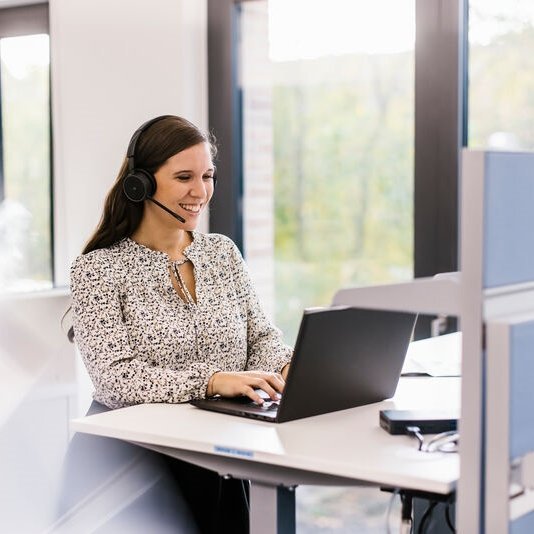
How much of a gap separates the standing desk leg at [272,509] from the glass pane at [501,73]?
5.06 feet

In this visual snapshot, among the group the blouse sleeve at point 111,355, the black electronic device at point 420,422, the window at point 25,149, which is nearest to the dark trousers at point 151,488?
the blouse sleeve at point 111,355

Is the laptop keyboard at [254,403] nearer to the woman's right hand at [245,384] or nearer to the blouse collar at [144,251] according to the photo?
the woman's right hand at [245,384]

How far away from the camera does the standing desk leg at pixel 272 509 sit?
5.00 feet

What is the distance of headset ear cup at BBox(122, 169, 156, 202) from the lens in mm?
2148

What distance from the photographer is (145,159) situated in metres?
2.21

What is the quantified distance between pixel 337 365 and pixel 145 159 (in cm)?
82

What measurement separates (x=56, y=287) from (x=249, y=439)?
2004 millimetres

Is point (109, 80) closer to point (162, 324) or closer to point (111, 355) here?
point (162, 324)

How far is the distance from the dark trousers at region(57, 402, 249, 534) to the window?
1546mm

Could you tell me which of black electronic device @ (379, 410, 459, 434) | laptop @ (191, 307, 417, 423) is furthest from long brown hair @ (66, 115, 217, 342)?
black electronic device @ (379, 410, 459, 434)

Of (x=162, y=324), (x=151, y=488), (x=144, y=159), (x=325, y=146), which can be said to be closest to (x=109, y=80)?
(x=325, y=146)

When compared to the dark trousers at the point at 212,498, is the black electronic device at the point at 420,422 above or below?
above

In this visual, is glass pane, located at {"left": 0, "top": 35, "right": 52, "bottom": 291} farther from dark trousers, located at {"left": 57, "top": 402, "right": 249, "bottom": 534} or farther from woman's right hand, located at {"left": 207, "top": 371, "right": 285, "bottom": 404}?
woman's right hand, located at {"left": 207, "top": 371, "right": 285, "bottom": 404}

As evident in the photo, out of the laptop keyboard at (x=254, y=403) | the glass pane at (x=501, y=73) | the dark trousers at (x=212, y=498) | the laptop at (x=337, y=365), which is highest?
the glass pane at (x=501, y=73)
